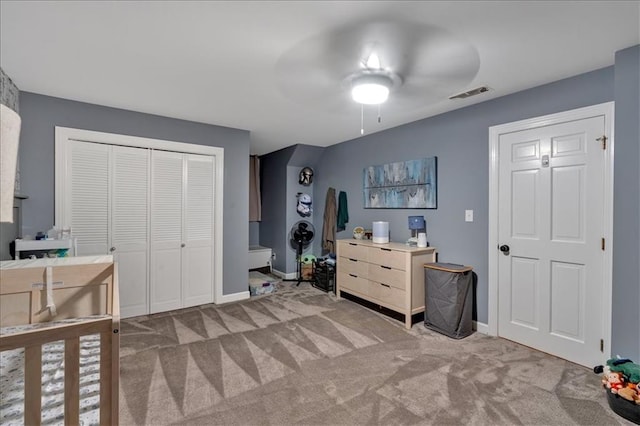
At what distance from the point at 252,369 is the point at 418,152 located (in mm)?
2914

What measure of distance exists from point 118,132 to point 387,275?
Answer: 3353 mm

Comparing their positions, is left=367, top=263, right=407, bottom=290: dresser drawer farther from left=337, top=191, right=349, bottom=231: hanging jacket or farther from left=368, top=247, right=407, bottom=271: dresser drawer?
A: left=337, top=191, right=349, bottom=231: hanging jacket

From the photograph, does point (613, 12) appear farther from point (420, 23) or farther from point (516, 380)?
point (516, 380)

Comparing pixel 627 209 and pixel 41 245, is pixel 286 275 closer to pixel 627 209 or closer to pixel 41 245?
pixel 41 245

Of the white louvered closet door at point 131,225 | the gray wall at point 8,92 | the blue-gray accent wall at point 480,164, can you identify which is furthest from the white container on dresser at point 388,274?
the gray wall at point 8,92

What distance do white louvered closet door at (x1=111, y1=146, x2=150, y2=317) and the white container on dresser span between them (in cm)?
245

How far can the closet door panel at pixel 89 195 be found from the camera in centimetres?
303

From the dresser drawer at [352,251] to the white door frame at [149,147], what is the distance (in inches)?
63.1

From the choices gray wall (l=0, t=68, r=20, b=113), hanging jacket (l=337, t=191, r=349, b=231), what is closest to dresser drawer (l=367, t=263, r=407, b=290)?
hanging jacket (l=337, t=191, r=349, b=231)

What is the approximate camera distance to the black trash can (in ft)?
9.37

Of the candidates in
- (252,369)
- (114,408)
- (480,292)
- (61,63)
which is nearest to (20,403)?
(114,408)

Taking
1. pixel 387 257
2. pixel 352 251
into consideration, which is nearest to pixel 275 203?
pixel 352 251

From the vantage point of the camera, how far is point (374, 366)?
7.72 feet

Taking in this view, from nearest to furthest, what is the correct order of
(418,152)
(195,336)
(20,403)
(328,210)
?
1. (20,403)
2. (195,336)
3. (418,152)
4. (328,210)
